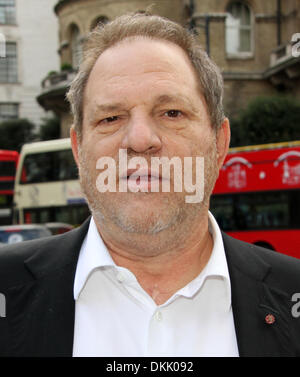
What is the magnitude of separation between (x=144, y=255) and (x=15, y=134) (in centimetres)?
3026

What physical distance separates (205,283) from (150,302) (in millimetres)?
260

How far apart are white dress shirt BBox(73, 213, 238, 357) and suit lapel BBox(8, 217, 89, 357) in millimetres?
55

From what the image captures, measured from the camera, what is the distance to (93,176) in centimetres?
179

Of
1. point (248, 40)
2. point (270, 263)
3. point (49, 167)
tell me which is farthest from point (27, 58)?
point (270, 263)

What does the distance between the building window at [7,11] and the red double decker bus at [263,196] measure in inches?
1034

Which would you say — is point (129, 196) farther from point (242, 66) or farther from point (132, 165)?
point (242, 66)

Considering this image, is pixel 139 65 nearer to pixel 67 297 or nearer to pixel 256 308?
pixel 67 297

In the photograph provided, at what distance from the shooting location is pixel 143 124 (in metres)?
1.72

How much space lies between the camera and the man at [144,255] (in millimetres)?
1706

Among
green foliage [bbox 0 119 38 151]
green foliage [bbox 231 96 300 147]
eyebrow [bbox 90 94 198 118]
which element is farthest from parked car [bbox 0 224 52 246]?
green foliage [bbox 0 119 38 151]

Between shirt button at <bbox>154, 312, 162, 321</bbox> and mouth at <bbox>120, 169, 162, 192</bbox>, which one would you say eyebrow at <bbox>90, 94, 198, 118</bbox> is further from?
shirt button at <bbox>154, 312, 162, 321</bbox>
